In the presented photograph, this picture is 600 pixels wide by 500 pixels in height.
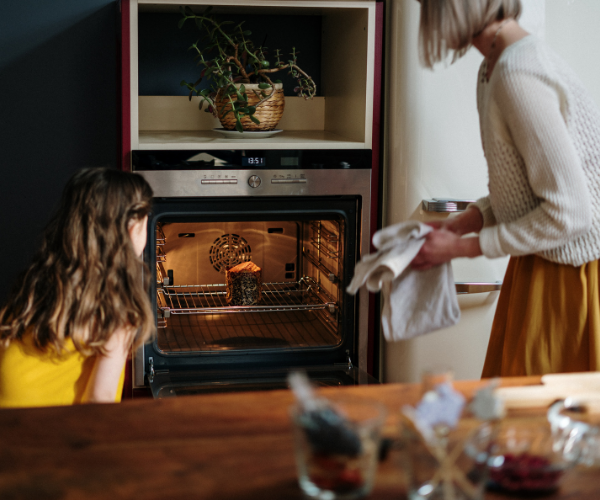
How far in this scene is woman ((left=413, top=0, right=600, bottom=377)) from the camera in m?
1.12

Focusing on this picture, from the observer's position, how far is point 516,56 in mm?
1143

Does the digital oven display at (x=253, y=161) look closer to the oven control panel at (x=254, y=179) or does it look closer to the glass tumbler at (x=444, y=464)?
the oven control panel at (x=254, y=179)

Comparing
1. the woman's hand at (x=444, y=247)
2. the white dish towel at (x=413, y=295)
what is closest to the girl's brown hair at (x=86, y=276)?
the white dish towel at (x=413, y=295)

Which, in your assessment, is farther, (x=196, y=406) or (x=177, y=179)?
(x=177, y=179)

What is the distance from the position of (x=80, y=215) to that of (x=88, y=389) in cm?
34

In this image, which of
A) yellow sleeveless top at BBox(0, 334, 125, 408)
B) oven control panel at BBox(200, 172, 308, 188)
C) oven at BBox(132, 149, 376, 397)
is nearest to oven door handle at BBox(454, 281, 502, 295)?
oven at BBox(132, 149, 376, 397)

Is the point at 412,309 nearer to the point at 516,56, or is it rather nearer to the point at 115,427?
the point at 516,56

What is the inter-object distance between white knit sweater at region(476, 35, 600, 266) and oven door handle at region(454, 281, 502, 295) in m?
0.75

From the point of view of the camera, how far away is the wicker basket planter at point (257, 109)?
208 cm

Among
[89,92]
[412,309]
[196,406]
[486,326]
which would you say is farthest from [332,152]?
[196,406]

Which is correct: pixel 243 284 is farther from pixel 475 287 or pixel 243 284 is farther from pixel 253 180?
pixel 475 287

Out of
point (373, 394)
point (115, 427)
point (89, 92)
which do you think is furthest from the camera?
point (89, 92)

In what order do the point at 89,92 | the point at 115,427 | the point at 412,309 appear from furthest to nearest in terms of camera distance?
the point at 89,92, the point at 412,309, the point at 115,427

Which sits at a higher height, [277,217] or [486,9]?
[486,9]
